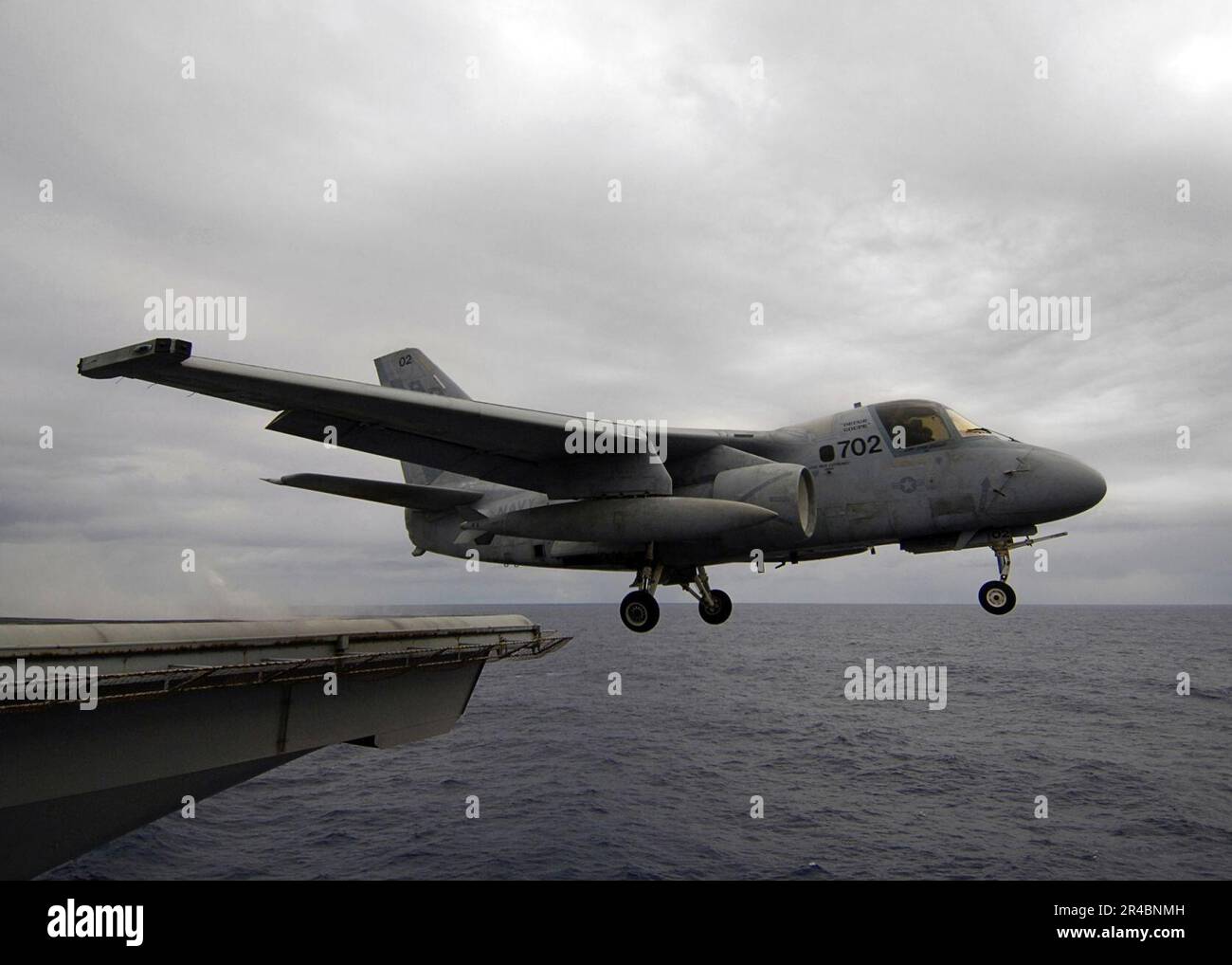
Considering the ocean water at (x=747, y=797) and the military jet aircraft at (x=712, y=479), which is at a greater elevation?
the military jet aircraft at (x=712, y=479)

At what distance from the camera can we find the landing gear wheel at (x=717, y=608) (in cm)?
1453

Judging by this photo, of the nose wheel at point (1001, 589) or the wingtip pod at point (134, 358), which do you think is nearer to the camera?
the wingtip pod at point (134, 358)

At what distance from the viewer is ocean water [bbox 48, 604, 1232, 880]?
27938mm

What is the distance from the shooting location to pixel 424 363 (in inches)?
679

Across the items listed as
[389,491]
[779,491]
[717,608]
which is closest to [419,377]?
[389,491]

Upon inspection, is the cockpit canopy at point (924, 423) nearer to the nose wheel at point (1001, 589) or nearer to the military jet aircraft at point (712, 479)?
the military jet aircraft at point (712, 479)

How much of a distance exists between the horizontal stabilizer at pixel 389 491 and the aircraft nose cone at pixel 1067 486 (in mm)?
10855

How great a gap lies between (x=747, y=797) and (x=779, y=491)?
96.8ft

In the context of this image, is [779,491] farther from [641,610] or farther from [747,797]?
[747,797]

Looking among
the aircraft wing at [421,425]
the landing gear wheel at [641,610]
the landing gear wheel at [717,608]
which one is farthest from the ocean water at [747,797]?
the aircraft wing at [421,425]

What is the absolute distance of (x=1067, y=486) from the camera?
11266 millimetres
